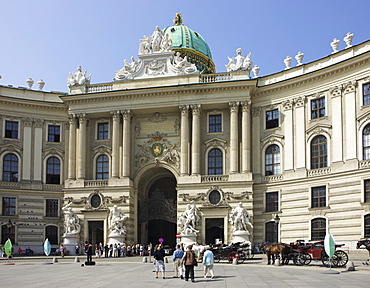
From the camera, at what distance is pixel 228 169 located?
56188 mm

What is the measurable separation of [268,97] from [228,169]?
8.40 meters

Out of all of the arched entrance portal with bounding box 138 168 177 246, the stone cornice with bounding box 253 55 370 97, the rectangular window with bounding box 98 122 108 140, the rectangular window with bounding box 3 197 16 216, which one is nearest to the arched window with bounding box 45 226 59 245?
the rectangular window with bounding box 3 197 16 216

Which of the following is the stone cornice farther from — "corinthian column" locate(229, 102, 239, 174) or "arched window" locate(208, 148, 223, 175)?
"arched window" locate(208, 148, 223, 175)

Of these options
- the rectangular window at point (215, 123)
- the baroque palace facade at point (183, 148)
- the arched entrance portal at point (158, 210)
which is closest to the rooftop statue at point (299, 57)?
the baroque palace facade at point (183, 148)

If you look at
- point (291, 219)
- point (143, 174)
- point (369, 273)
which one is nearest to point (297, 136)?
point (291, 219)

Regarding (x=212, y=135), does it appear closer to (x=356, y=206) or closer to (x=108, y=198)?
(x=108, y=198)

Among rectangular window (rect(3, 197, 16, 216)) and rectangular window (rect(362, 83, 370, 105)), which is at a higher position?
rectangular window (rect(362, 83, 370, 105))

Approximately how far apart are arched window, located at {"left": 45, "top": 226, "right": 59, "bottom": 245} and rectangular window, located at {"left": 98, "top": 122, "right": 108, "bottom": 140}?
11077 millimetres

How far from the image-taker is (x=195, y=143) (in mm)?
56469

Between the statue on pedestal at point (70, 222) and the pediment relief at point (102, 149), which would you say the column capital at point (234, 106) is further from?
the statue on pedestal at point (70, 222)

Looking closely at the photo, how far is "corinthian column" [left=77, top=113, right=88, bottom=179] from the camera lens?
5875 centimetres

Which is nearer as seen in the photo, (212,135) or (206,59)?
(212,135)

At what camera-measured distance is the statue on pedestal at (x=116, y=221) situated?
2177 inches

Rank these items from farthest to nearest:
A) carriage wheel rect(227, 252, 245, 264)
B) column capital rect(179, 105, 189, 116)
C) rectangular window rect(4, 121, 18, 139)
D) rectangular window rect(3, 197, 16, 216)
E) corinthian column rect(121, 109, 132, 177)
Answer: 1. rectangular window rect(4, 121, 18, 139)
2. rectangular window rect(3, 197, 16, 216)
3. corinthian column rect(121, 109, 132, 177)
4. column capital rect(179, 105, 189, 116)
5. carriage wheel rect(227, 252, 245, 264)
